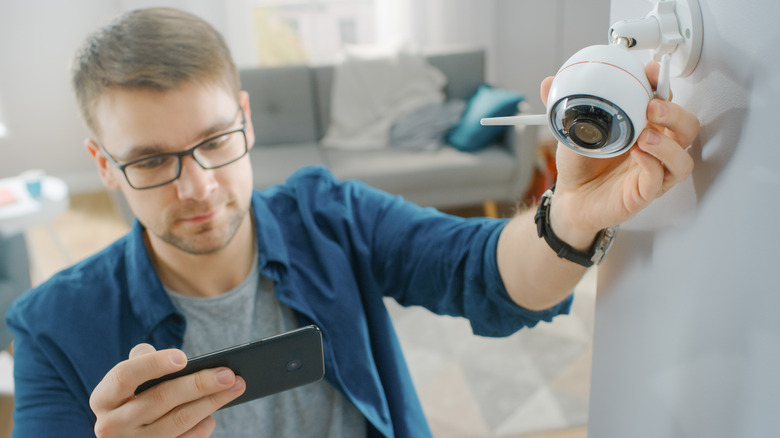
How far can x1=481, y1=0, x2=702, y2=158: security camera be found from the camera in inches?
17.7

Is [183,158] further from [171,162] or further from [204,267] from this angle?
[204,267]

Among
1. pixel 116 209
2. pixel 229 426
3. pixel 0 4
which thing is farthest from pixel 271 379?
pixel 0 4

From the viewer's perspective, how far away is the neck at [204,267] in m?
0.96

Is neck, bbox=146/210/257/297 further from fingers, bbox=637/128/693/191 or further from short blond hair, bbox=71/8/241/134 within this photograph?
fingers, bbox=637/128/693/191

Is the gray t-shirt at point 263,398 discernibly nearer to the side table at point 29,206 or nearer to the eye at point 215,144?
the eye at point 215,144

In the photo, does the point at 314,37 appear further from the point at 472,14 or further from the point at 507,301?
the point at 507,301

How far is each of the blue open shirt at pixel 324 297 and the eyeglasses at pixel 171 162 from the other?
105 mm

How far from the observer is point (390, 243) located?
988 millimetres

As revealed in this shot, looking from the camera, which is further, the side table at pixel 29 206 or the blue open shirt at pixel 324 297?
the side table at pixel 29 206

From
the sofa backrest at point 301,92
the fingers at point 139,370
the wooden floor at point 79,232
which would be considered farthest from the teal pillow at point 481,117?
the fingers at point 139,370

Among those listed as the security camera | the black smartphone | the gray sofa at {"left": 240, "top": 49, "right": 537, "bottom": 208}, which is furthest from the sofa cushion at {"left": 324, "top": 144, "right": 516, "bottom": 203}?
the security camera

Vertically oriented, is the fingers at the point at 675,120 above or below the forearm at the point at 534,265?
above

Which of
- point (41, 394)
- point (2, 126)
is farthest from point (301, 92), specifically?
point (41, 394)

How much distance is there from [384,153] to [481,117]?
479mm
